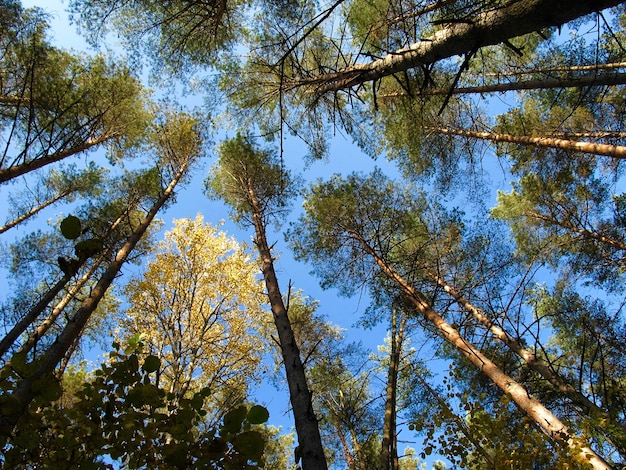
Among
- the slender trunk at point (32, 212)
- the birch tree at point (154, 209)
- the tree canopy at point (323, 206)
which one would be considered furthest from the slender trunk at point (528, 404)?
the slender trunk at point (32, 212)

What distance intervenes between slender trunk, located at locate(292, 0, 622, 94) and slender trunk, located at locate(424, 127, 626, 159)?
16.3 feet

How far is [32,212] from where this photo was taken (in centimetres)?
998

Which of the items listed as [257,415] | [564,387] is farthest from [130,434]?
→ [564,387]

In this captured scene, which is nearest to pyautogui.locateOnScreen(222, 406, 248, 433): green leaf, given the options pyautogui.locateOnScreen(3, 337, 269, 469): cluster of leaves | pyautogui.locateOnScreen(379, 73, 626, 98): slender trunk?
pyautogui.locateOnScreen(3, 337, 269, 469): cluster of leaves

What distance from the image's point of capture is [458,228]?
939cm

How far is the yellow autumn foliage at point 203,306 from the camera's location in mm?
7488

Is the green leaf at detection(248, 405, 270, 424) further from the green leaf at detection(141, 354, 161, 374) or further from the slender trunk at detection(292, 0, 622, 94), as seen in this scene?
the slender trunk at detection(292, 0, 622, 94)

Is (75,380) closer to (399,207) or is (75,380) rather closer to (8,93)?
(8,93)

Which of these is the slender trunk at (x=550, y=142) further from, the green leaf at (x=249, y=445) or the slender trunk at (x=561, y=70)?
the green leaf at (x=249, y=445)

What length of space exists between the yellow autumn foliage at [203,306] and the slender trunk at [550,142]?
641 centimetres

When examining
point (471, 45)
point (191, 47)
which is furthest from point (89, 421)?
point (191, 47)

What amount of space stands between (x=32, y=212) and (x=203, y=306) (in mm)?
5912

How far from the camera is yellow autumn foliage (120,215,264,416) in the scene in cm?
749

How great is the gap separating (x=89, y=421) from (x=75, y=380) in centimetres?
886
